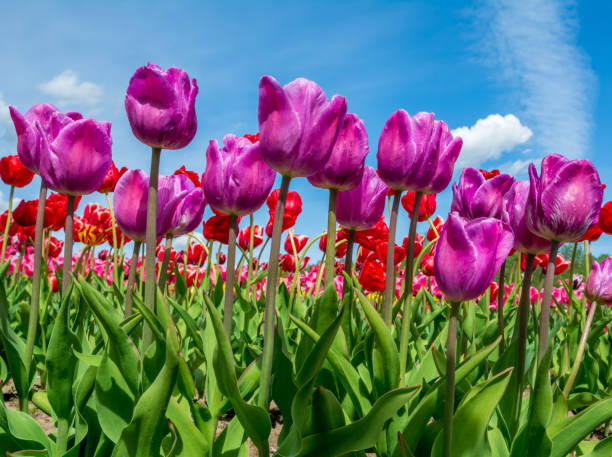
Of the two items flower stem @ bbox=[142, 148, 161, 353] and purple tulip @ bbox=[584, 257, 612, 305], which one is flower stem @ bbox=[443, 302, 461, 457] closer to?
flower stem @ bbox=[142, 148, 161, 353]

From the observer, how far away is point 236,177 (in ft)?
4.22

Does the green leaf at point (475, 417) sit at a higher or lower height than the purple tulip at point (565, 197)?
lower

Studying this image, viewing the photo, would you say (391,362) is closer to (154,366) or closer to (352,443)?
(352,443)

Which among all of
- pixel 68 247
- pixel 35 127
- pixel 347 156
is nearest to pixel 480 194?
pixel 347 156

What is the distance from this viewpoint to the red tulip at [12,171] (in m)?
3.18

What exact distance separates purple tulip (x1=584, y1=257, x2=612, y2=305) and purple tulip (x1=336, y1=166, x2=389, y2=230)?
112 centimetres

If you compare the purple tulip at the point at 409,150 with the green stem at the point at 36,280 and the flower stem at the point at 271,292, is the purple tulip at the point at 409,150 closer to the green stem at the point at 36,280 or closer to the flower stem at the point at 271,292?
the flower stem at the point at 271,292

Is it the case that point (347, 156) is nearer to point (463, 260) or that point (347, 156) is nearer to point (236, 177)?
point (236, 177)

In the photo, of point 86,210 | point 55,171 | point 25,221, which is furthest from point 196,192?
point 86,210

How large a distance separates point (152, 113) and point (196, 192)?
0.42 meters

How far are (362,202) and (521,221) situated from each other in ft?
1.49

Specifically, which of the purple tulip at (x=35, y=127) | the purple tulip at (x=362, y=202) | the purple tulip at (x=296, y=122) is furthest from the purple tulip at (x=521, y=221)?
the purple tulip at (x=35, y=127)

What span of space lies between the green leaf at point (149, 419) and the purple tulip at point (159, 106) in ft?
1.73

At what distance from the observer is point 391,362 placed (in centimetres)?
122
